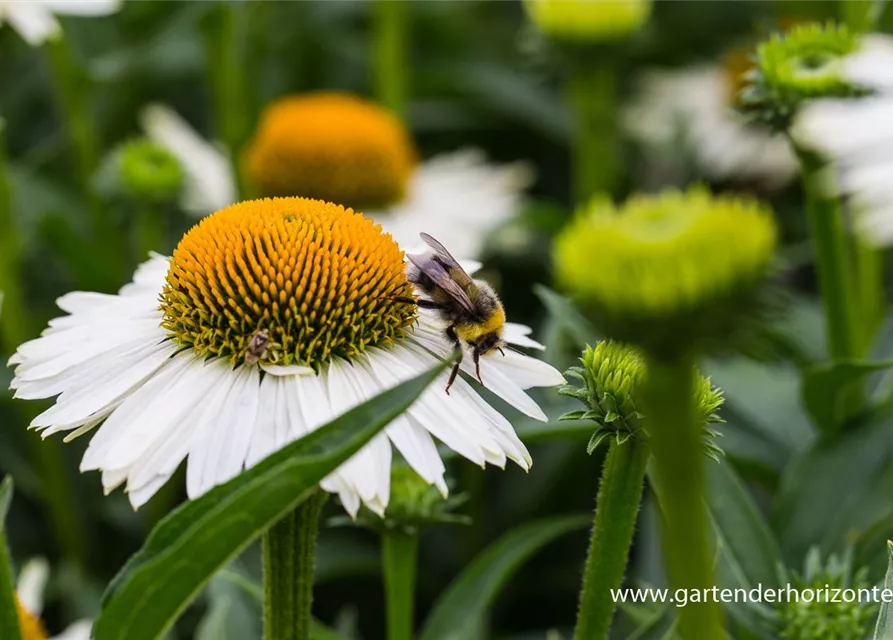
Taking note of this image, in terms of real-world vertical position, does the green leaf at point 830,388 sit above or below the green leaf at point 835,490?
above

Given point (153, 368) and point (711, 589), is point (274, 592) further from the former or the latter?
point (711, 589)

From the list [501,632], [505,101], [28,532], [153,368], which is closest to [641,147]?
[505,101]

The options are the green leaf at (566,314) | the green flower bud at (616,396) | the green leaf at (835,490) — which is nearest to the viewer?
the green flower bud at (616,396)

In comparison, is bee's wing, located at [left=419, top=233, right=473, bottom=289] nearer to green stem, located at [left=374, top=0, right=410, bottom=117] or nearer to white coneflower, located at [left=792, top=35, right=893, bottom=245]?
white coneflower, located at [left=792, top=35, right=893, bottom=245]

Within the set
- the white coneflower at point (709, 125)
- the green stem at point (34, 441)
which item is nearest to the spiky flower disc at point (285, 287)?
the green stem at point (34, 441)

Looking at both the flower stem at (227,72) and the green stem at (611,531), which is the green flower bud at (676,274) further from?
the flower stem at (227,72)

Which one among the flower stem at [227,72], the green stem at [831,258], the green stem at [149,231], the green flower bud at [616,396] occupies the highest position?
the flower stem at [227,72]

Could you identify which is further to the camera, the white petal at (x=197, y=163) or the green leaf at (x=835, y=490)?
the white petal at (x=197, y=163)

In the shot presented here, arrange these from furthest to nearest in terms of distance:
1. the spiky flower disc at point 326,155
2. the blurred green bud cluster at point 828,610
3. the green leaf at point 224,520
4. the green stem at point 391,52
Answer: the green stem at point 391,52, the spiky flower disc at point 326,155, the blurred green bud cluster at point 828,610, the green leaf at point 224,520
